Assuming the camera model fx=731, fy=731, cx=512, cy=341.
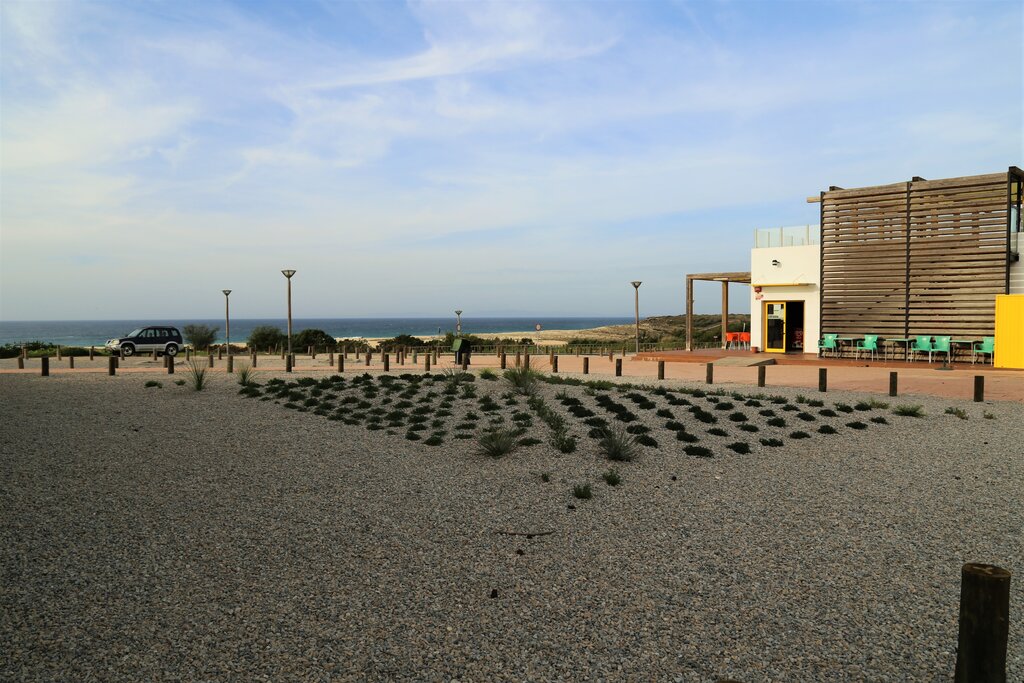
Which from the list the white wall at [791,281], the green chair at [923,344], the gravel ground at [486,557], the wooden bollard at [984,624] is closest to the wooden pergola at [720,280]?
the white wall at [791,281]

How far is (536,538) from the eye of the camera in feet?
19.6

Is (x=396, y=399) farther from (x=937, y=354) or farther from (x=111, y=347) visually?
(x=111, y=347)

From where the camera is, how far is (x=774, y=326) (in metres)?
28.2

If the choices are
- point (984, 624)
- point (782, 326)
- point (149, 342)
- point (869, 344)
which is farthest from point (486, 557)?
point (149, 342)

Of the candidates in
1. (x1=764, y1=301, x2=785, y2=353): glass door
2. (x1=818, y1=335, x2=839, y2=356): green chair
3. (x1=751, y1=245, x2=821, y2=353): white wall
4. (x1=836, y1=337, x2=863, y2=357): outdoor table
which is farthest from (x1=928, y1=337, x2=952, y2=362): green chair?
(x1=764, y1=301, x2=785, y2=353): glass door

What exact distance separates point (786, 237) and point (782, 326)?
3380 millimetres

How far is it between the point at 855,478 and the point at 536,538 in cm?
397

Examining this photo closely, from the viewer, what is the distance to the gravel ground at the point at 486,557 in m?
4.01

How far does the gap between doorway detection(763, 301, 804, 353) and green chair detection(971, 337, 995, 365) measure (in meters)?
6.61

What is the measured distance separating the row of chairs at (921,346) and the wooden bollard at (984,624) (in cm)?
2136

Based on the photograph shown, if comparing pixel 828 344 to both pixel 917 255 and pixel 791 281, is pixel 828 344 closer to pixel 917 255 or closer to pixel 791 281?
pixel 791 281

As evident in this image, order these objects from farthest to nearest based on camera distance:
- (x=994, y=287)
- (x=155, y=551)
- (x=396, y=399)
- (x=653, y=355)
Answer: (x=653, y=355) < (x=994, y=287) < (x=396, y=399) < (x=155, y=551)

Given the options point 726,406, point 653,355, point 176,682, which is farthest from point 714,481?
point 653,355

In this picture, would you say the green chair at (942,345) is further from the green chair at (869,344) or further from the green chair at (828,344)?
the green chair at (828,344)
